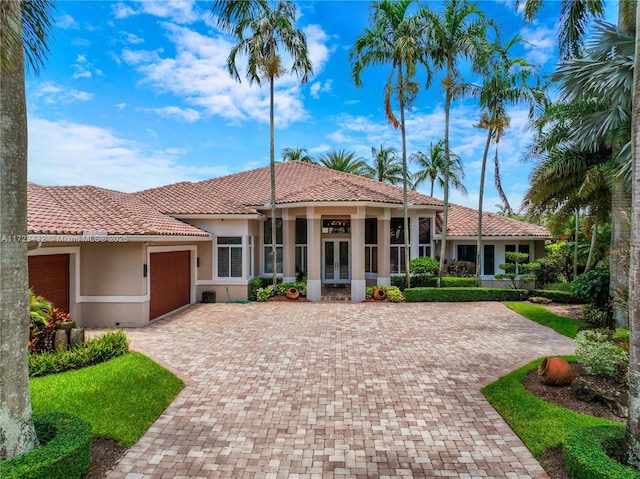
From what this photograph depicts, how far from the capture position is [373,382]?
760cm

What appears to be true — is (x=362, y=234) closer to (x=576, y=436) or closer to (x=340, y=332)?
(x=340, y=332)

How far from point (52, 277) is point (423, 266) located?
15.1 m

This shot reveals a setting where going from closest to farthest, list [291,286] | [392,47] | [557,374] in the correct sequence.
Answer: [557,374], [392,47], [291,286]

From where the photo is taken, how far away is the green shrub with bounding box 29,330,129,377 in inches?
296

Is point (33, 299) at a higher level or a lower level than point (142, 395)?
higher

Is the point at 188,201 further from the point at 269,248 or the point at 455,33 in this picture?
the point at 455,33

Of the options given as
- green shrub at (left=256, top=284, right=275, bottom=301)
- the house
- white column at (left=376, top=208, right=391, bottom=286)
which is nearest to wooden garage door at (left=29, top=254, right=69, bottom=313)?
the house

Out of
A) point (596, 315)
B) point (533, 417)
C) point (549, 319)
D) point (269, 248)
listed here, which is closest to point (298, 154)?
point (269, 248)

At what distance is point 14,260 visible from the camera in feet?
13.3

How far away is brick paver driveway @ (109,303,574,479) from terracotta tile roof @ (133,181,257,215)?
19.7 ft

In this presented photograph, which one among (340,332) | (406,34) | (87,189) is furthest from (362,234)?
(87,189)

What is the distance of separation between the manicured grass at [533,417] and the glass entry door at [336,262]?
519 inches

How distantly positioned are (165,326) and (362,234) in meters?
9.30

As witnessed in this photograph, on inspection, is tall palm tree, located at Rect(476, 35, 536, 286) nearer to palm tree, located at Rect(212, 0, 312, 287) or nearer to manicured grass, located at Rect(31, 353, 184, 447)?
palm tree, located at Rect(212, 0, 312, 287)
